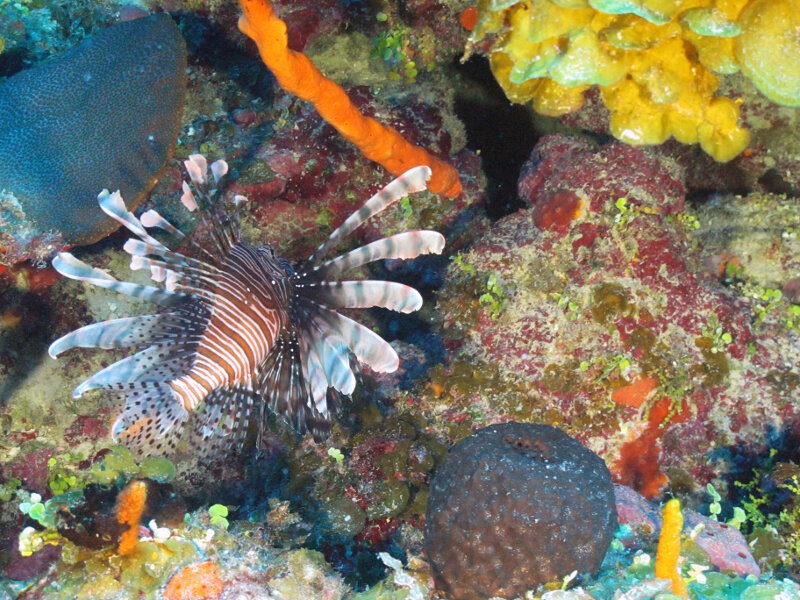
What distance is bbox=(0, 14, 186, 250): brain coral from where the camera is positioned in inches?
149

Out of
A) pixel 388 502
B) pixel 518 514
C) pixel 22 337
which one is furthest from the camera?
pixel 22 337

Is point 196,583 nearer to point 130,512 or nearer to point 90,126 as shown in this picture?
point 130,512

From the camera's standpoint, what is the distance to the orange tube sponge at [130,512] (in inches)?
78.5

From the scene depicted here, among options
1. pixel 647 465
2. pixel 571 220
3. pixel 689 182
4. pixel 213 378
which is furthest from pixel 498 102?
pixel 213 378

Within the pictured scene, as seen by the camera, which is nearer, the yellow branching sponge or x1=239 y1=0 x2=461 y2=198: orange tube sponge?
the yellow branching sponge

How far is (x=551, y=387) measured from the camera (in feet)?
11.3

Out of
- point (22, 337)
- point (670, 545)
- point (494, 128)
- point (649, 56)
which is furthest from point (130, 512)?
point (494, 128)

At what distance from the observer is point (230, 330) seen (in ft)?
9.72

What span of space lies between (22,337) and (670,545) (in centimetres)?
438

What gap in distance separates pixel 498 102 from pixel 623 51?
7.51 ft

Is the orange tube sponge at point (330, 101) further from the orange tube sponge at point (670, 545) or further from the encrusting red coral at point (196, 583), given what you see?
the orange tube sponge at point (670, 545)

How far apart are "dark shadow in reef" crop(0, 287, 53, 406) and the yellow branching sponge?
143 inches

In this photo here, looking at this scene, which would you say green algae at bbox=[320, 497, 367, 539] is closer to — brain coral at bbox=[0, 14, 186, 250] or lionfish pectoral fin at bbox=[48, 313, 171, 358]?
lionfish pectoral fin at bbox=[48, 313, 171, 358]

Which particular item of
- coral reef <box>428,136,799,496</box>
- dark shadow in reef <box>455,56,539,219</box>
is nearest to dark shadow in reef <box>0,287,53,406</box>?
coral reef <box>428,136,799,496</box>
